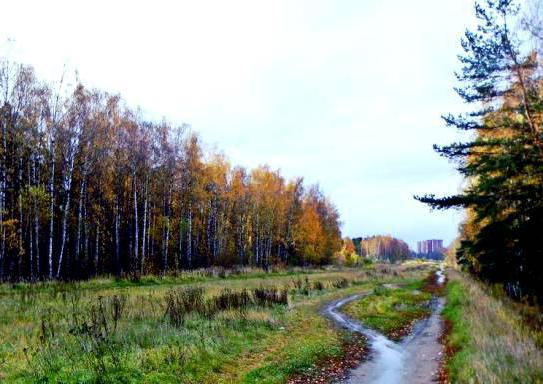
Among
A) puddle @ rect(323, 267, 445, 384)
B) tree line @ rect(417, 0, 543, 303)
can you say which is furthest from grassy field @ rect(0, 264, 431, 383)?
tree line @ rect(417, 0, 543, 303)

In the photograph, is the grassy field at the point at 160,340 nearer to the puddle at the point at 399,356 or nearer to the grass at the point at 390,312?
the puddle at the point at 399,356

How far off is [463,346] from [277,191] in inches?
2270

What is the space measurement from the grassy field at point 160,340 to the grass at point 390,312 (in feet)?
8.26

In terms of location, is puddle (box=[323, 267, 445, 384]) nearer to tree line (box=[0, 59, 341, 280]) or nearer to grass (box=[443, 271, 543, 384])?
grass (box=[443, 271, 543, 384])

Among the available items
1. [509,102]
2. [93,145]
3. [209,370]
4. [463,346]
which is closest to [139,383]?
[209,370]

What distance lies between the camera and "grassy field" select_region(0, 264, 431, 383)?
930cm

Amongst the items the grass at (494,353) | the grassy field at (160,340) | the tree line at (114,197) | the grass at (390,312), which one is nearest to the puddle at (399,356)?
the grass at (390,312)

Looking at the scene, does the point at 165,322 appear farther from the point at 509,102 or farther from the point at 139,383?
the point at 509,102

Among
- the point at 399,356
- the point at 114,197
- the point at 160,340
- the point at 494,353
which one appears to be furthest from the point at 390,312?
the point at 114,197

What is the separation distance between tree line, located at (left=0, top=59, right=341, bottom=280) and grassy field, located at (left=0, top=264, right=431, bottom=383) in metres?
13.3

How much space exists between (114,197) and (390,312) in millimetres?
28900

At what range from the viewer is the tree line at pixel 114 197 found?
1164 inches

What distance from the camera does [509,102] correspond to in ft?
59.6

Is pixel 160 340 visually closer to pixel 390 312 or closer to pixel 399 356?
pixel 399 356
